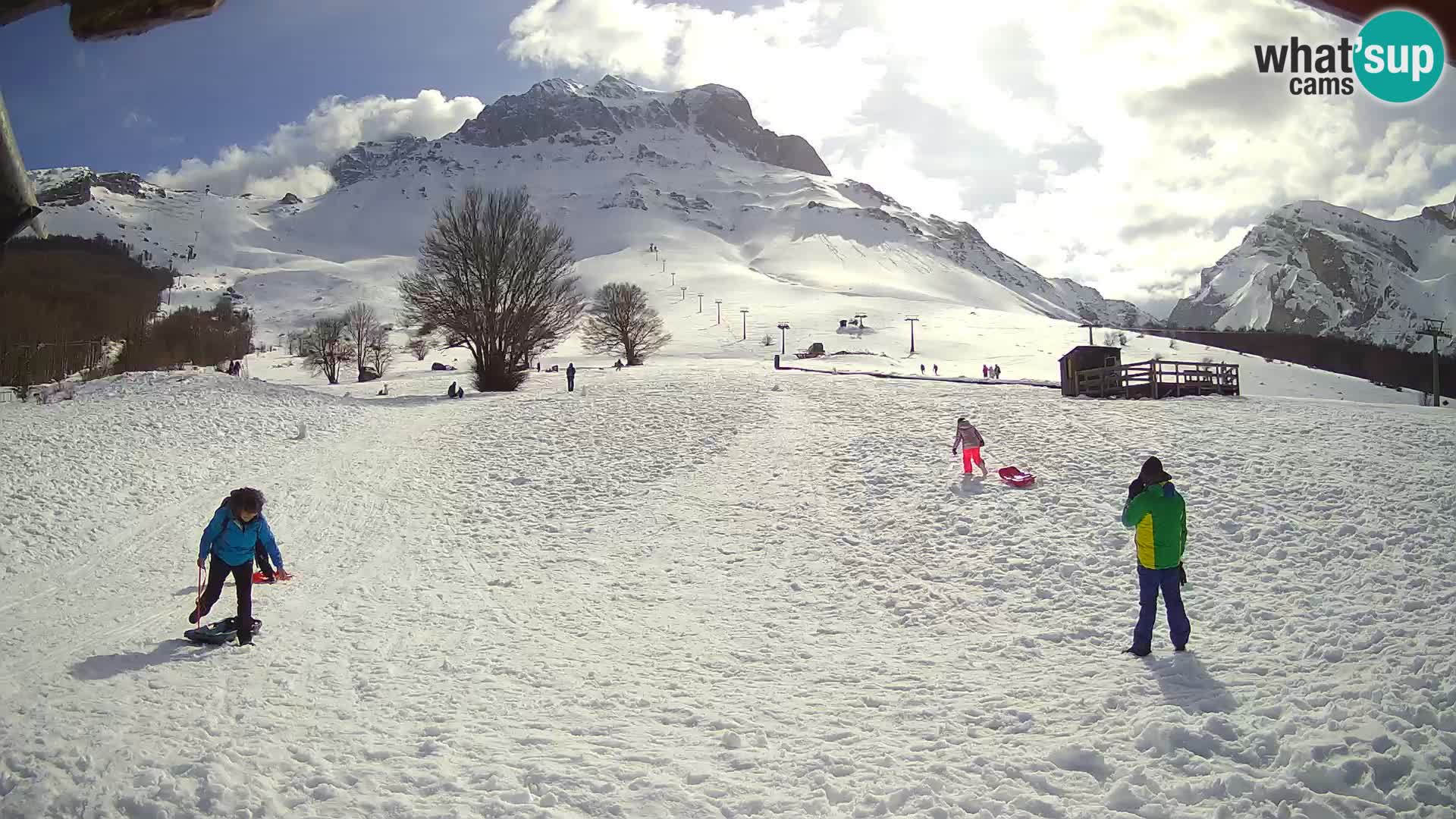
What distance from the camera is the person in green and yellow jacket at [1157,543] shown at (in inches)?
293

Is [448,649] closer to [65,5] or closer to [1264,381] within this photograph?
[65,5]

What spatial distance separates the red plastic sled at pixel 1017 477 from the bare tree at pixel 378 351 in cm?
7200

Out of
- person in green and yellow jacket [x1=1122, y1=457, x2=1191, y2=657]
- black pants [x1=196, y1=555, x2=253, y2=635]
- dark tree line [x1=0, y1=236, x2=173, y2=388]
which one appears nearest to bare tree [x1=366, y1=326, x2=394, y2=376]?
dark tree line [x1=0, y1=236, x2=173, y2=388]

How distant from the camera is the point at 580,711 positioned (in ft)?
24.3

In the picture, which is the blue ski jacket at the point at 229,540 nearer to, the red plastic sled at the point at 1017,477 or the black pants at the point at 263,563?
the black pants at the point at 263,563

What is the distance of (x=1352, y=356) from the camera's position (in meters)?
74.8

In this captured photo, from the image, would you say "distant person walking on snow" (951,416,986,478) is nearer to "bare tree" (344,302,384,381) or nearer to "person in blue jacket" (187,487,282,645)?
"person in blue jacket" (187,487,282,645)

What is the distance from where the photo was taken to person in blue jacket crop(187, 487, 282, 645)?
852 centimetres

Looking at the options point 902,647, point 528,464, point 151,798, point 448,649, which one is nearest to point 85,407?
point 528,464

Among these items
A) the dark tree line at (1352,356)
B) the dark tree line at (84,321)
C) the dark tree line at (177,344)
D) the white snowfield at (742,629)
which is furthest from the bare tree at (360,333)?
the dark tree line at (1352,356)

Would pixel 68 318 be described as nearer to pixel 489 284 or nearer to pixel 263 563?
pixel 489 284

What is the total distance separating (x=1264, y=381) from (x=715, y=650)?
6690cm

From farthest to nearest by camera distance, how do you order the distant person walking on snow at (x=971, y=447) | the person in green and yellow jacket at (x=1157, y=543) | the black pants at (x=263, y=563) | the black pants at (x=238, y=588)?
the distant person walking on snow at (x=971, y=447) < the black pants at (x=263, y=563) < the black pants at (x=238, y=588) < the person in green and yellow jacket at (x=1157, y=543)

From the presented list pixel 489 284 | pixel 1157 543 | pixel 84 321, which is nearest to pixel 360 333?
pixel 489 284
